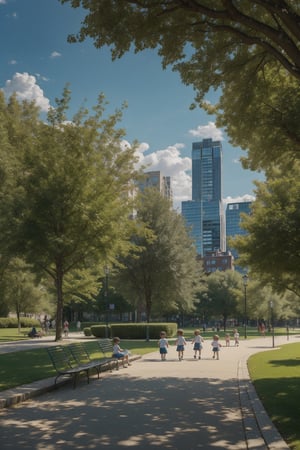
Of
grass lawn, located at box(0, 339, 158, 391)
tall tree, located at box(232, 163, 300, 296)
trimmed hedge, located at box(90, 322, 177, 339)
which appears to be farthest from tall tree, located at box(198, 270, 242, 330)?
grass lawn, located at box(0, 339, 158, 391)

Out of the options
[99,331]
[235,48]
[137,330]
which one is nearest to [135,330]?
[137,330]

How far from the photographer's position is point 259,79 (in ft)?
40.6

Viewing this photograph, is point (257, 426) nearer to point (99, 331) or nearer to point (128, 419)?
point (128, 419)

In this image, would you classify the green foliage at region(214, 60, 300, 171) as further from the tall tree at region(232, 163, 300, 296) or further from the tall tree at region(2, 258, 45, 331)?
the tall tree at region(2, 258, 45, 331)

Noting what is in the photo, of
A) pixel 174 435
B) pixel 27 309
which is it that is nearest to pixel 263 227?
pixel 174 435

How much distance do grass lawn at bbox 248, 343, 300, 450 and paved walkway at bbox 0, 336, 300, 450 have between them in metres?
0.22

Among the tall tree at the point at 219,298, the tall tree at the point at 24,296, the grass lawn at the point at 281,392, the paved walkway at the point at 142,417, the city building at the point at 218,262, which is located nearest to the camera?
the paved walkway at the point at 142,417

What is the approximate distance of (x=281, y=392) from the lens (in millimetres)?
11367

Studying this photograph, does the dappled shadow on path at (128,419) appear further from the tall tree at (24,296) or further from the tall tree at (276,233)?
the tall tree at (24,296)

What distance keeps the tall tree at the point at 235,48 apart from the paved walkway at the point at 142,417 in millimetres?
6609

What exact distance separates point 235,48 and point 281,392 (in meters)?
8.42

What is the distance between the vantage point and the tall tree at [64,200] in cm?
2623

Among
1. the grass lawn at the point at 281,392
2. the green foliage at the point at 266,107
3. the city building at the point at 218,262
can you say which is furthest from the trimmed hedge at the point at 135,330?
the city building at the point at 218,262

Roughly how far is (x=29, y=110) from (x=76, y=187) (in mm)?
11814
